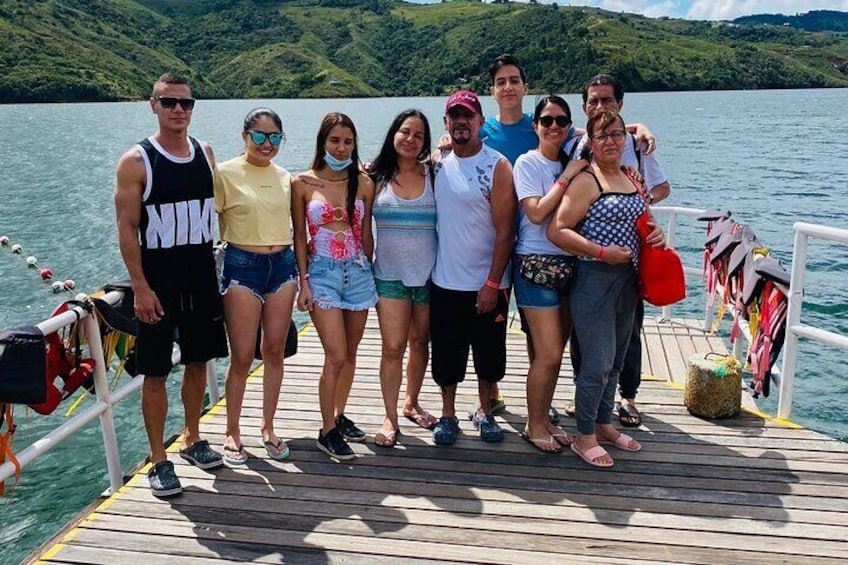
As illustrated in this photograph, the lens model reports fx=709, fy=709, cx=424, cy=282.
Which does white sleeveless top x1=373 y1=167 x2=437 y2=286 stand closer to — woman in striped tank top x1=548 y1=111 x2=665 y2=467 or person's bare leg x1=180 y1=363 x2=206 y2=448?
woman in striped tank top x1=548 y1=111 x2=665 y2=467

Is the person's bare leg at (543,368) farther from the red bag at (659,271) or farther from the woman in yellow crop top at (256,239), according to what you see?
the woman in yellow crop top at (256,239)

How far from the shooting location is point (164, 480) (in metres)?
3.77

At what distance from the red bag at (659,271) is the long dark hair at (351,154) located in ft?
5.07

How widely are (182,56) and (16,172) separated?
122 metres

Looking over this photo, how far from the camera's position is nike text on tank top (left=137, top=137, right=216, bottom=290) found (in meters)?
3.49

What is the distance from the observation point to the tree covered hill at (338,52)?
10719 cm

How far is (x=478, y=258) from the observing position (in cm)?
395

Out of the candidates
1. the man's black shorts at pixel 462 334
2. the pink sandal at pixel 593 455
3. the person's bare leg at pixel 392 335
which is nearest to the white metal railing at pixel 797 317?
the pink sandal at pixel 593 455

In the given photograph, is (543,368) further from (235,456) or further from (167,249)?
(167,249)

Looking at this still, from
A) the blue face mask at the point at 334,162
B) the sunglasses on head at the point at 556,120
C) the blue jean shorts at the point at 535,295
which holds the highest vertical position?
the sunglasses on head at the point at 556,120

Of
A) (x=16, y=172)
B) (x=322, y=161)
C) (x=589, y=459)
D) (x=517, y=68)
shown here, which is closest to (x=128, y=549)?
(x=322, y=161)

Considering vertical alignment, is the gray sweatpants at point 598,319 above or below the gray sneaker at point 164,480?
above

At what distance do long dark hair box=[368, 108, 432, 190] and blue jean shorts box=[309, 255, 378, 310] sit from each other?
1.56 ft

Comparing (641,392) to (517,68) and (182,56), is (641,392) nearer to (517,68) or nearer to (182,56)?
(517,68)
